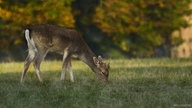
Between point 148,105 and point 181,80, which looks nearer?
point 148,105

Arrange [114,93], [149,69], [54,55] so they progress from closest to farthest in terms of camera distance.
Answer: [114,93] < [149,69] < [54,55]

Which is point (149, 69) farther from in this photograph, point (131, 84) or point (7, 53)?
point (7, 53)

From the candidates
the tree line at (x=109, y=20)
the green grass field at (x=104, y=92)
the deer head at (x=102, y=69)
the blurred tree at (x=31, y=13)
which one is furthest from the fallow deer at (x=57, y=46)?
the tree line at (x=109, y=20)

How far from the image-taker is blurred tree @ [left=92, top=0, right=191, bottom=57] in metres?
38.9

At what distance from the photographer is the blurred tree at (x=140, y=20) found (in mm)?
38906

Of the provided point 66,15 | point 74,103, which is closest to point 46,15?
point 66,15

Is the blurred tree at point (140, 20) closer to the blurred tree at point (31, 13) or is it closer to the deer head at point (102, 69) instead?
the blurred tree at point (31, 13)

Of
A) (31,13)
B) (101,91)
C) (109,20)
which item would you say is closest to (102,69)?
(101,91)

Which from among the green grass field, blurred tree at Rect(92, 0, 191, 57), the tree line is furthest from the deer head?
blurred tree at Rect(92, 0, 191, 57)

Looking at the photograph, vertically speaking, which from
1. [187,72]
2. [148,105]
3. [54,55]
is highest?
[54,55]

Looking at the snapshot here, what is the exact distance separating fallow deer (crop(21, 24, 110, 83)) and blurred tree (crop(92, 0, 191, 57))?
2002cm

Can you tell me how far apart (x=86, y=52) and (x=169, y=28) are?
22.7 metres

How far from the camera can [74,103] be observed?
45.0 feet

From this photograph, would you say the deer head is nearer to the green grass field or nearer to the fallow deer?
the fallow deer
